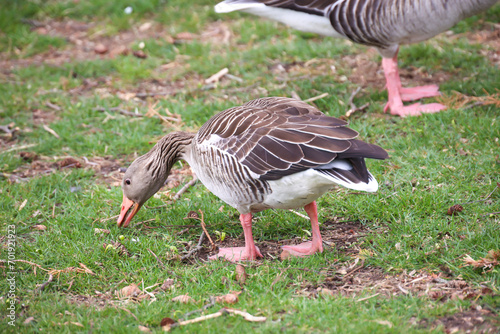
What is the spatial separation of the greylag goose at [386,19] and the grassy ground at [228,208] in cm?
35

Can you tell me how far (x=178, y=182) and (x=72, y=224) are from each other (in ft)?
3.70

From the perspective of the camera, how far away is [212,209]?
482 cm

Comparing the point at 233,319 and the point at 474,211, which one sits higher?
the point at 474,211

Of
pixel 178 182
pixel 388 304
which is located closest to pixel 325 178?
pixel 388 304

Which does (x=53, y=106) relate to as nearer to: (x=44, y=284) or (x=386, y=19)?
(x=44, y=284)

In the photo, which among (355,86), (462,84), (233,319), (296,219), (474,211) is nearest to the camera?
(233,319)

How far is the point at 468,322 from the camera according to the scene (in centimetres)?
320

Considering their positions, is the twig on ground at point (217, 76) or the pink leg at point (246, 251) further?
the twig on ground at point (217, 76)

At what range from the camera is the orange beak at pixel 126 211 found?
4520mm

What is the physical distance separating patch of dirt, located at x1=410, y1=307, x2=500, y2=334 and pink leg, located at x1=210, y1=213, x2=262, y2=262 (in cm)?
131

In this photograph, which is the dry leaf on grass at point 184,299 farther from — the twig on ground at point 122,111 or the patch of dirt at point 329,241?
the twig on ground at point 122,111

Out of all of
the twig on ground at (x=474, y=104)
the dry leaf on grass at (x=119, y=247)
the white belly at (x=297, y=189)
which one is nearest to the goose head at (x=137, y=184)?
the dry leaf on grass at (x=119, y=247)

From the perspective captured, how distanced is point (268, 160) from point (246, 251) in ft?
2.70

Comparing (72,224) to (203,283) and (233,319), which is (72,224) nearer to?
(203,283)
